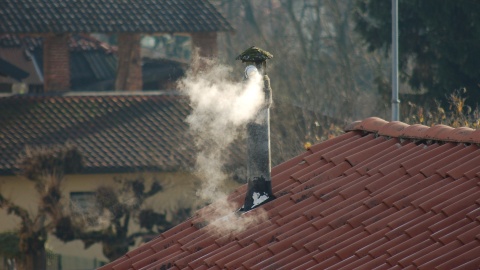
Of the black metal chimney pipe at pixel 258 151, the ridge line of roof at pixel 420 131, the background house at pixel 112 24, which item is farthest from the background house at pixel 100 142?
the black metal chimney pipe at pixel 258 151

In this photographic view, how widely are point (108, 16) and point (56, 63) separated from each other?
1912 mm

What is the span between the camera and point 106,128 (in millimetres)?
31234

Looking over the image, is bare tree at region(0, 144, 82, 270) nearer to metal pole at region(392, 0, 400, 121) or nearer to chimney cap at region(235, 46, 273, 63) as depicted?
metal pole at region(392, 0, 400, 121)

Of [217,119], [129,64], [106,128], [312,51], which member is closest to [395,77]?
[217,119]

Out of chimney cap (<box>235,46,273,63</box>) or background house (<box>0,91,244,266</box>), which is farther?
background house (<box>0,91,244,266</box>)

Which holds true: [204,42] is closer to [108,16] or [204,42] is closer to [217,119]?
[108,16]

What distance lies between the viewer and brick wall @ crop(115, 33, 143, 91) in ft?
110

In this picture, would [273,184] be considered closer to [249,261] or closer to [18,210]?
[249,261]

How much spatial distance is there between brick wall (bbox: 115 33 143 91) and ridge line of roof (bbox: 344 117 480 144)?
2187 cm

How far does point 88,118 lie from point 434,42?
983 cm

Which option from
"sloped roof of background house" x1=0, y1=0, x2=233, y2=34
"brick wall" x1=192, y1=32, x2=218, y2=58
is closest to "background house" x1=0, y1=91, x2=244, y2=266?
"brick wall" x1=192, y1=32, x2=218, y2=58

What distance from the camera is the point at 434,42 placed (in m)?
26.6

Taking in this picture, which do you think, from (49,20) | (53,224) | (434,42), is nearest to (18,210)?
(53,224)

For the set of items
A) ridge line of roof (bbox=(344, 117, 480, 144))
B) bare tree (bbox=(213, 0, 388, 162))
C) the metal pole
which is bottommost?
ridge line of roof (bbox=(344, 117, 480, 144))
